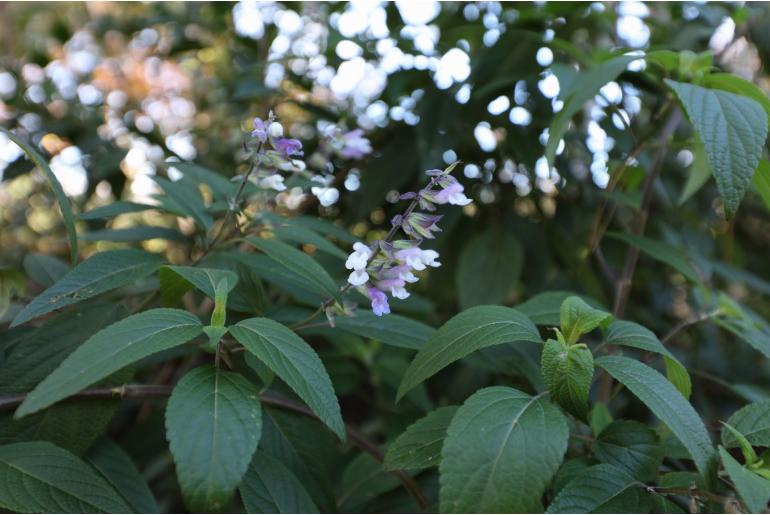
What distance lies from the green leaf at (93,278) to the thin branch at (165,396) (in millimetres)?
97

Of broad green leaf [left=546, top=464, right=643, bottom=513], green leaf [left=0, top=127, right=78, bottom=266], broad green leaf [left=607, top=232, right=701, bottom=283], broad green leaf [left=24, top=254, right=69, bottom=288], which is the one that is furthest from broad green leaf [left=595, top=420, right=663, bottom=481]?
broad green leaf [left=24, top=254, right=69, bottom=288]

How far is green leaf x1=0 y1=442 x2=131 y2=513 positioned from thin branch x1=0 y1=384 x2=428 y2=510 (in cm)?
7

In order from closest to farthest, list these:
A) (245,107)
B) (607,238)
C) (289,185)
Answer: (289,185)
(607,238)
(245,107)

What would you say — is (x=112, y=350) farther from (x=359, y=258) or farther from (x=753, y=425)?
(x=753, y=425)

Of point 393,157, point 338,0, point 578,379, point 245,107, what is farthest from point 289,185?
point 245,107

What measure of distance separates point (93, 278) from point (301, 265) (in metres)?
0.22

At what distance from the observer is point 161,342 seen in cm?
56

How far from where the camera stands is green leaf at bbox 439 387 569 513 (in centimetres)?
53

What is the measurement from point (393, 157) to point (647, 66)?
46 cm

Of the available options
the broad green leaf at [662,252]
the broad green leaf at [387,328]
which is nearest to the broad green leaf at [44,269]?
the broad green leaf at [387,328]

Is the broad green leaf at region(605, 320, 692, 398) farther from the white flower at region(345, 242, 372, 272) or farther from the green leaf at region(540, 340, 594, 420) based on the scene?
the white flower at region(345, 242, 372, 272)

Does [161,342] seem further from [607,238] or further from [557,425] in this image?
[607,238]

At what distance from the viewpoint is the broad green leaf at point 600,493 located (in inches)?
23.2

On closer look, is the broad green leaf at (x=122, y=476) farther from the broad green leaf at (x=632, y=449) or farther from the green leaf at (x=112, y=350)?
the broad green leaf at (x=632, y=449)
